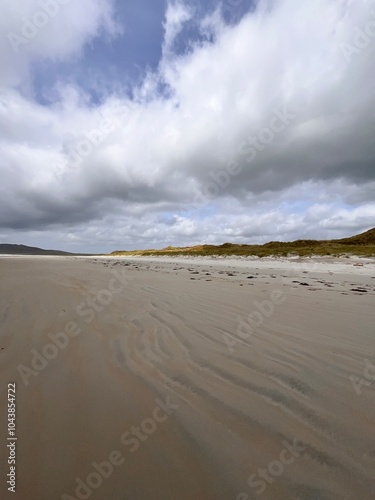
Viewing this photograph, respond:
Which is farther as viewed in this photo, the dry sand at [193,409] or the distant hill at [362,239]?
the distant hill at [362,239]

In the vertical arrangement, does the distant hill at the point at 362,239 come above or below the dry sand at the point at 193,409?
above

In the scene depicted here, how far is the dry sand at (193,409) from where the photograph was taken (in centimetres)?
148

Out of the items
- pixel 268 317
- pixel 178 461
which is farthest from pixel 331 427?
pixel 268 317

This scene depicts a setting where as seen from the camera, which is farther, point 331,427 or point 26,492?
point 331,427

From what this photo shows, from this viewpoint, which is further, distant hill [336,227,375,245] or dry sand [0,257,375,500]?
distant hill [336,227,375,245]

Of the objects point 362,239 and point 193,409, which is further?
point 362,239

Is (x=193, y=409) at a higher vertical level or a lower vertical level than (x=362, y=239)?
lower

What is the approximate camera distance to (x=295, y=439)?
177 centimetres

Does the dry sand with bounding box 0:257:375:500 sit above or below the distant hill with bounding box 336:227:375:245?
below

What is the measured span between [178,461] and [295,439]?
80cm

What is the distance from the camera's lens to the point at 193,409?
2.12 meters

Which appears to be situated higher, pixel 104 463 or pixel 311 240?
pixel 311 240

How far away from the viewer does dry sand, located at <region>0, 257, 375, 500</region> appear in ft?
4.86

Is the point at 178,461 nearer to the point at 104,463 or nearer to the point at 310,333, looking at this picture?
the point at 104,463
